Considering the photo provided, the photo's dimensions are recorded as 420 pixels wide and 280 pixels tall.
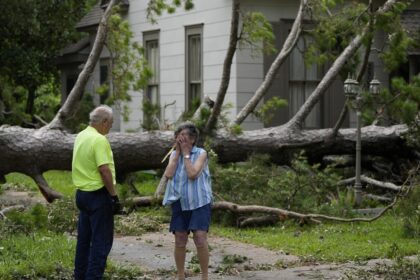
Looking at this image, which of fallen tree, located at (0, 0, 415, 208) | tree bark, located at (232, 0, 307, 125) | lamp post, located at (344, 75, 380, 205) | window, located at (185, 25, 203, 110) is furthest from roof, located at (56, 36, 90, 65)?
lamp post, located at (344, 75, 380, 205)

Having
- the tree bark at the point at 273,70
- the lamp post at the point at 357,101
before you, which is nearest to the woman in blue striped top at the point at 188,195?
the lamp post at the point at 357,101

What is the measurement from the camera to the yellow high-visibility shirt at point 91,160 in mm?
8148

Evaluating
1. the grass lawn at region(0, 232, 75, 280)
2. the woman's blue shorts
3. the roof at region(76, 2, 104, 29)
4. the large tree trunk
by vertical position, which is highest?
the roof at region(76, 2, 104, 29)

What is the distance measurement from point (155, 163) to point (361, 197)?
3301 millimetres

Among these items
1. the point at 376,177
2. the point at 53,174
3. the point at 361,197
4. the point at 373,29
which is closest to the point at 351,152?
the point at 376,177

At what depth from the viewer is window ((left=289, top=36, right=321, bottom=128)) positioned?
18562 mm

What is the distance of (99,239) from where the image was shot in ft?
26.6

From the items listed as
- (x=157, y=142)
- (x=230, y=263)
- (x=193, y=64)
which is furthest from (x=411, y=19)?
(x=230, y=263)

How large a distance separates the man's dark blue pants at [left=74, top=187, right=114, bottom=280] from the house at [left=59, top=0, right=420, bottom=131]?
842 centimetres

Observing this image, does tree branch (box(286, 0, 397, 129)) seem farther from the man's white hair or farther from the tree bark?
the man's white hair

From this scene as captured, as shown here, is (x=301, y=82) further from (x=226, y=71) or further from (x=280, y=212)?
(x=280, y=212)

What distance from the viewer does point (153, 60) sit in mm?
20672

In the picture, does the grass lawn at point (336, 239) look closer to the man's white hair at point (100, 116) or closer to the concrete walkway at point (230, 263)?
the concrete walkway at point (230, 263)

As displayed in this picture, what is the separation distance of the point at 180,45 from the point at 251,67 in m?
2.31
